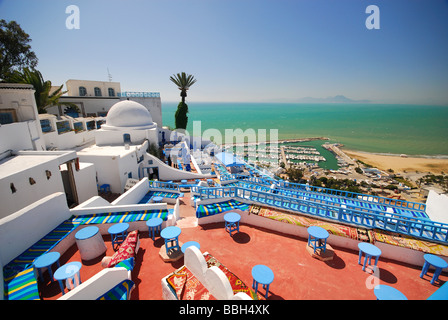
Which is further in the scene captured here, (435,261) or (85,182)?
(85,182)

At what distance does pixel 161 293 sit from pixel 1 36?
28967 mm

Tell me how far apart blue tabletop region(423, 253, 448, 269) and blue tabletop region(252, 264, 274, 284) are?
16.2 ft

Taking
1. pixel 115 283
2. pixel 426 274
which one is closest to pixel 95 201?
pixel 115 283

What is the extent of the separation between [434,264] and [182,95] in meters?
33.2

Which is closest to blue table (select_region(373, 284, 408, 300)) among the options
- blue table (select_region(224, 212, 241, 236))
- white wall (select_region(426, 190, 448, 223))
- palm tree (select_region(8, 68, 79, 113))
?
blue table (select_region(224, 212, 241, 236))

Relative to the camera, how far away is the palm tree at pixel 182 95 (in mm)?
32469

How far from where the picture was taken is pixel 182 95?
3347 centimetres

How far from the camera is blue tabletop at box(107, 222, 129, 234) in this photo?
7.59 meters

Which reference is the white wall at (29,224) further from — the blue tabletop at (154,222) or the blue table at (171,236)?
the blue table at (171,236)

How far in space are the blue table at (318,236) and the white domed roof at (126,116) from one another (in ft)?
67.3

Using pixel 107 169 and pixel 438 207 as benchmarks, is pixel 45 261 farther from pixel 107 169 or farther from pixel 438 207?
pixel 438 207

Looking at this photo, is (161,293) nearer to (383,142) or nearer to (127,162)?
(127,162)

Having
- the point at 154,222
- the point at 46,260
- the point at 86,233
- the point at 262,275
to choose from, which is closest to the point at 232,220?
the point at 262,275

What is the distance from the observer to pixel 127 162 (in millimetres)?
16141
